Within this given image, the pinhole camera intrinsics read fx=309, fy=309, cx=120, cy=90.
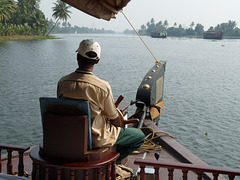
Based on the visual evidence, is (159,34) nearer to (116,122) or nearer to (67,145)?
(116,122)

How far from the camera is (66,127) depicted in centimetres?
245

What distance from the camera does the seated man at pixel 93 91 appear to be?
2525mm

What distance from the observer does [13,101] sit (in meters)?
12.4

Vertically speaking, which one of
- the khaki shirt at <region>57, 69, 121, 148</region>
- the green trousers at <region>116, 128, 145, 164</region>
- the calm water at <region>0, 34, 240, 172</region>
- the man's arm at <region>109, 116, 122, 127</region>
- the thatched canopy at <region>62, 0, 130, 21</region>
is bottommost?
the calm water at <region>0, 34, 240, 172</region>

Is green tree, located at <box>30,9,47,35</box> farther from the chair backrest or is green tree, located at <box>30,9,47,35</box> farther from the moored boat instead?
the chair backrest

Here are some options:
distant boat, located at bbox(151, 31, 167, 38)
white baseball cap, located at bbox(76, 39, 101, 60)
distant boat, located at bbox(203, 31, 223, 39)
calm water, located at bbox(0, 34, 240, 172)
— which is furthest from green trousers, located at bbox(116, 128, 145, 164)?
distant boat, located at bbox(151, 31, 167, 38)

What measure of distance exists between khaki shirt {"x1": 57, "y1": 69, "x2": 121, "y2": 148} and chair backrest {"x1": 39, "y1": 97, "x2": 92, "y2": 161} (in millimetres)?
100

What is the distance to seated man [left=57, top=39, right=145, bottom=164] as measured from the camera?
253 centimetres

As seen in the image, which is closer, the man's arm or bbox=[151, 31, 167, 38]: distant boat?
the man's arm

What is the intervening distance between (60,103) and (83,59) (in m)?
0.42

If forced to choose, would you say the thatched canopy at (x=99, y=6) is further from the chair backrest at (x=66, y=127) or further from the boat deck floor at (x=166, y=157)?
the boat deck floor at (x=166, y=157)

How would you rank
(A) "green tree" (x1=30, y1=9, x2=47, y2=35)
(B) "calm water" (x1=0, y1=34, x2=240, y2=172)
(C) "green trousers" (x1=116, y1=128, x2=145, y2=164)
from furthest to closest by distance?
(A) "green tree" (x1=30, y1=9, x2=47, y2=35) → (B) "calm water" (x1=0, y1=34, x2=240, y2=172) → (C) "green trousers" (x1=116, y1=128, x2=145, y2=164)

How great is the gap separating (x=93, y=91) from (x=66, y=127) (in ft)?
1.19

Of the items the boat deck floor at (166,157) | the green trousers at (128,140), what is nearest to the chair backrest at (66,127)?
the green trousers at (128,140)
